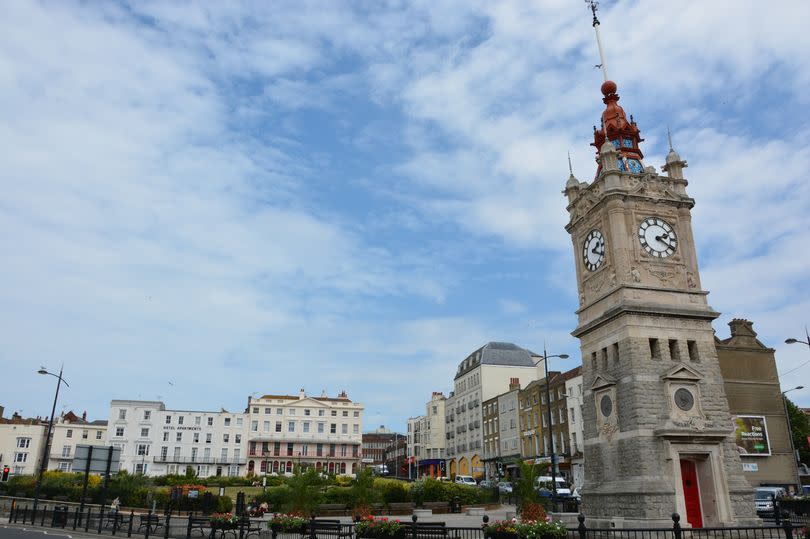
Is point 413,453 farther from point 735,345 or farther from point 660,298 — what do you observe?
point 660,298

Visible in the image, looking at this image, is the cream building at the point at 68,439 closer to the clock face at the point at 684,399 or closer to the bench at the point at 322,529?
the bench at the point at 322,529

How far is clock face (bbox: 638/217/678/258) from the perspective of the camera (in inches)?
1051

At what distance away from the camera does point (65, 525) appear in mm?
30047

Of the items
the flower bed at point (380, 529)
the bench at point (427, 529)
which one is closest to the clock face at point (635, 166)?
the bench at point (427, 529)

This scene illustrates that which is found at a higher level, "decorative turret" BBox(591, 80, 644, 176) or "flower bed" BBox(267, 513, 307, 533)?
"decorative turret" BBox(591, 80, 644, 176)

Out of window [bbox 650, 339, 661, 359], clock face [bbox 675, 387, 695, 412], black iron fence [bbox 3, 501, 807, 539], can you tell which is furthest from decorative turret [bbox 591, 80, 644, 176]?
black iron fence [bbox 3, 501, 807, 539]

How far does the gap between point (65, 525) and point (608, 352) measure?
27.3 meters

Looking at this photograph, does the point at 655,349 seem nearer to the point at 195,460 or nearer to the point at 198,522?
the point at 198,522

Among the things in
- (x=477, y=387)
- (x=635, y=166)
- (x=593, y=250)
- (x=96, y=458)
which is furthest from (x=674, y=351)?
A: (x=477, y=387)

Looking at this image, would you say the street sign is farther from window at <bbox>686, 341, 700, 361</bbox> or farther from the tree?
the tree

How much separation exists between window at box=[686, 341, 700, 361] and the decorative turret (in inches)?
313

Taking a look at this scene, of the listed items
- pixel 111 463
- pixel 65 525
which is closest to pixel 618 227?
pixel 111 463

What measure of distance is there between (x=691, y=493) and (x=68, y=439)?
98.0 m

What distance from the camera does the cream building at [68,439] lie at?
9394cm
